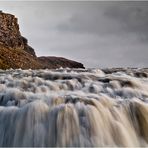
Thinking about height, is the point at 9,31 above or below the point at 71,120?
above

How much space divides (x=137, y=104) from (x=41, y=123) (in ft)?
11.9

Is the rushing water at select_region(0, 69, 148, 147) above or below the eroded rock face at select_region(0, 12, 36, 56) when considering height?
below

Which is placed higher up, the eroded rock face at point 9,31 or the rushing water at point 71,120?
the eroded rock face at point 9,31

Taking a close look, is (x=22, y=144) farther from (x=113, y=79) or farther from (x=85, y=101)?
(x=113, y=79)

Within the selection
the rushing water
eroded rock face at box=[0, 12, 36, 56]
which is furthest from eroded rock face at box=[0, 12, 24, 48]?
the rushing water

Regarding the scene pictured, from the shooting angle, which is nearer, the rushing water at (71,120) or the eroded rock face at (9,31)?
the rushing water at (71,120)

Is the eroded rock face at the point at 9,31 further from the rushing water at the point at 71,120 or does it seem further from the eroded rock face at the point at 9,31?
the rushing water at the point at 71,120

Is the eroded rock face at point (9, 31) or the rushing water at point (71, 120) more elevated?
the eroded rock face at point (9, 31)

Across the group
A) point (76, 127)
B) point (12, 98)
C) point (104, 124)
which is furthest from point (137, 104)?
point (12, 98)

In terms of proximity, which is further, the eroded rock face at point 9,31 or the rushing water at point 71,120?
the eroded rock face at point 9,31

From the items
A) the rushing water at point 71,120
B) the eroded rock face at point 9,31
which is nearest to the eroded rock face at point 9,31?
the eroded rock face at point 9,31

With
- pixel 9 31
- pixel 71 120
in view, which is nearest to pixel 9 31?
pixel 9 31

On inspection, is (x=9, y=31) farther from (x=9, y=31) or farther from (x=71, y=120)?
(x=71, y=120)

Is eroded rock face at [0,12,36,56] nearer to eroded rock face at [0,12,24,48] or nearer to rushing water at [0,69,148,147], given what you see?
eroded rock face at [0,12,24,48]
